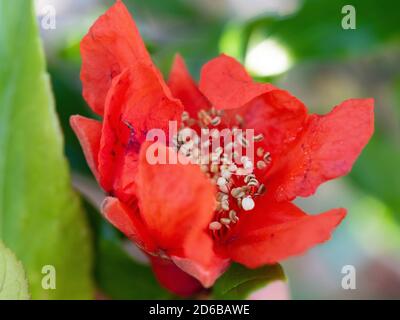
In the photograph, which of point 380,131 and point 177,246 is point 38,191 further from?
point 380,131

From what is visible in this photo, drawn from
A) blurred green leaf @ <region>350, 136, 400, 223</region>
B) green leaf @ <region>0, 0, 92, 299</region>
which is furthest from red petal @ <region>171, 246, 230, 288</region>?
blurred green leaf @ <region>350, 136, 400, 223</region>

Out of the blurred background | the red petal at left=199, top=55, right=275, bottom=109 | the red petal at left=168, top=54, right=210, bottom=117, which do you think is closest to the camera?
the red petal at left=199, top=55, right=275, bottom=109

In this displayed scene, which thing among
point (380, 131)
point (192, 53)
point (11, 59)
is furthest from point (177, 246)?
point (380, 131)

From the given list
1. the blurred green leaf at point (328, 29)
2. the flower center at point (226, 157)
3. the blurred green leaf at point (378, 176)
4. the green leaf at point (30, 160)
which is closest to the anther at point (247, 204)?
the flower center at point (226, 157)

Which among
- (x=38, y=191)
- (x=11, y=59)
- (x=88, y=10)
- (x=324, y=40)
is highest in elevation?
(x=88, y=10)

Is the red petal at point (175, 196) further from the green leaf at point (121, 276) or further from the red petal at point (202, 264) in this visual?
the green leaf at point (121, 276)

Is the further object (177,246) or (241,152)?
(241,152)
